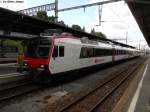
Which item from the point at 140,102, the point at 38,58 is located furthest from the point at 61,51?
the point at 140,102

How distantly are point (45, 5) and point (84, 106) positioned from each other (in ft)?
67.0

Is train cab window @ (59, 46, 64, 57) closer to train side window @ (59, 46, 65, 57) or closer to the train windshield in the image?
train side window @ (59, 46, 65, 57)

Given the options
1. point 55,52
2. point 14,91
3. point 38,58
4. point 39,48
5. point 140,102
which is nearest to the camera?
point 140,102

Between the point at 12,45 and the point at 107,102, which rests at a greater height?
the point at 12,45

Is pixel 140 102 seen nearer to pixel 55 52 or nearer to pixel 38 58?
pixel 55 52

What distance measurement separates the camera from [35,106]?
930cm

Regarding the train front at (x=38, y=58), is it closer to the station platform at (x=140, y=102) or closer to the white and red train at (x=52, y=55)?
the white and red train at (x=52, y=55)

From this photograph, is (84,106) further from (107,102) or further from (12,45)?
(12,45)

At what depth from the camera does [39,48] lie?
524 inches

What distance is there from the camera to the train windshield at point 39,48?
13.0 meters

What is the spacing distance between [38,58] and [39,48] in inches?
25.6

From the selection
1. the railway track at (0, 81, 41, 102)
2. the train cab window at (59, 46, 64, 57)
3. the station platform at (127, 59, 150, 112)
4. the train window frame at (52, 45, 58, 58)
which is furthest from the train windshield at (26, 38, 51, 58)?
the station platform at (127, 59, 150, 112)

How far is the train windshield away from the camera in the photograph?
12980mm

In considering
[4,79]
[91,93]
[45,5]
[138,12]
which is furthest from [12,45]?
[91,93]
